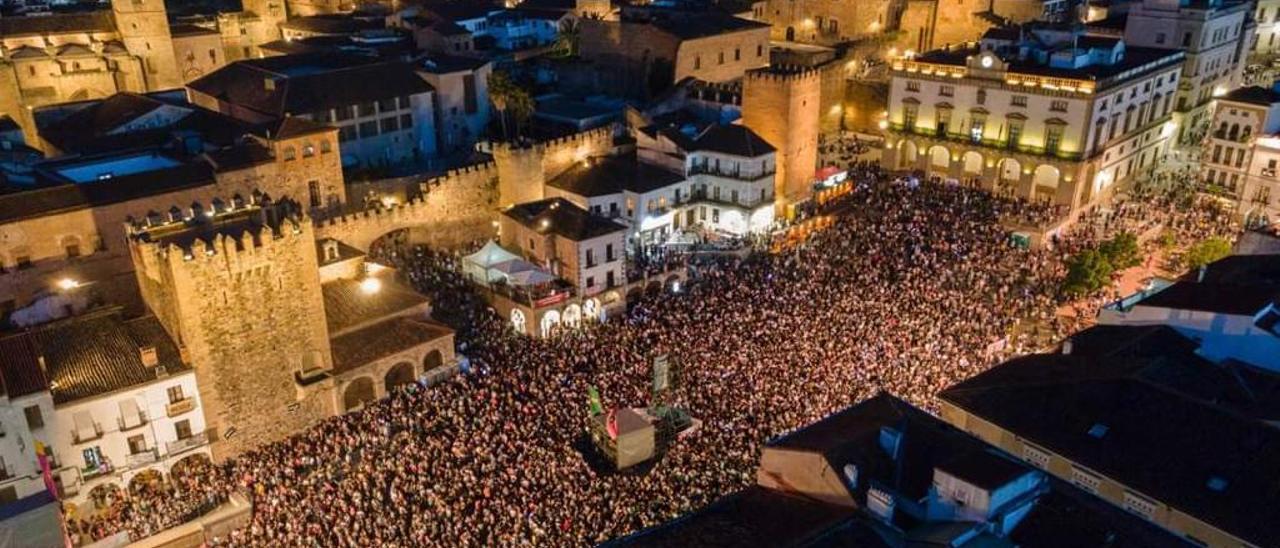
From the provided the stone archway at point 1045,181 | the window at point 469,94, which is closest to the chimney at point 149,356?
the window at point 469,94

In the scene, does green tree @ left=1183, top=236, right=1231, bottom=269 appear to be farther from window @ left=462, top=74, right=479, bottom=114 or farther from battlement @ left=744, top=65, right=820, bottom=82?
window @ left=462, top=74, right=479, bottom=114

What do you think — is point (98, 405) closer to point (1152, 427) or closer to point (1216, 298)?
point (1152, 427)

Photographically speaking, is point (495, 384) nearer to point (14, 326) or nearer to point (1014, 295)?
point (14, 326)

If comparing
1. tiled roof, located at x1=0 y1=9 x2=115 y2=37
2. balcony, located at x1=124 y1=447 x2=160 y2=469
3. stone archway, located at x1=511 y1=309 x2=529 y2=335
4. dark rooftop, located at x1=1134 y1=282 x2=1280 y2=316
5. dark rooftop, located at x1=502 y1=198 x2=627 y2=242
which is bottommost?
balcony, located at x1=124 y1=447 x2=160 y2=469

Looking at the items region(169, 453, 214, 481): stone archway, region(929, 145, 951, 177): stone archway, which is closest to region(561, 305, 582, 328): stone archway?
region(169, 453, 214, 481): stone archway

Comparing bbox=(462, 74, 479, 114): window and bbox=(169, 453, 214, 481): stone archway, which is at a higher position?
bbox=(462, 74, 479, 114): window

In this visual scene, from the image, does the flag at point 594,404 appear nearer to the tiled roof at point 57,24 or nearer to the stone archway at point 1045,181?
the stone archway at point 1045,181

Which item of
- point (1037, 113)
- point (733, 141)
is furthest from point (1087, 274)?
point (733, 141)
